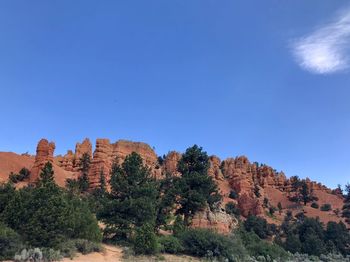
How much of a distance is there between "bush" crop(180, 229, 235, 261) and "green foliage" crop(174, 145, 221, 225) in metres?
6.90

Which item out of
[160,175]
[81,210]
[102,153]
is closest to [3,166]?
[102,153]

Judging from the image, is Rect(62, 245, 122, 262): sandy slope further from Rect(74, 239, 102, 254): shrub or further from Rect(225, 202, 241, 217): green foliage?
Rect(225, 202, 241, 217): green foliage

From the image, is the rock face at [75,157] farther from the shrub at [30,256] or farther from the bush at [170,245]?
the shrub at [30,256]

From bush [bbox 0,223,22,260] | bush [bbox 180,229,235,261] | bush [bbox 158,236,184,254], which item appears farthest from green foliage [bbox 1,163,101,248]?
bush [bbox 180,229,235,261]

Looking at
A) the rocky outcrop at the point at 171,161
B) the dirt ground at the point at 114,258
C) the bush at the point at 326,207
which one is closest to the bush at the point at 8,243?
the dirt ground at the point at 114,258

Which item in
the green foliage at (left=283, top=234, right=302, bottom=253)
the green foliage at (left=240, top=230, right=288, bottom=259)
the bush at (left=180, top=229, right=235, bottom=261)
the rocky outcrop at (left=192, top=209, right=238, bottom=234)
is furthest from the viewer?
the green foliage at (left=283, top=234, right=302, bottom=253)

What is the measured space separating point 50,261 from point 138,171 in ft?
48.7

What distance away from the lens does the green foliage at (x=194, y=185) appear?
40.6m

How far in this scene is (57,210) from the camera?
957 inches

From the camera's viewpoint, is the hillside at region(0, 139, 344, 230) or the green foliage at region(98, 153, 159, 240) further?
the hillside at region(0, 139, 344, 230)

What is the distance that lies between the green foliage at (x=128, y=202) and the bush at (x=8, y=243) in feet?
34.8

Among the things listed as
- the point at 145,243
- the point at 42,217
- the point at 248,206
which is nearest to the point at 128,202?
the point at 145,243

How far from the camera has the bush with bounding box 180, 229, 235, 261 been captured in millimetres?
32688

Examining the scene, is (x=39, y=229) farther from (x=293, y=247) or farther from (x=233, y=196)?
(x=233, y=196)
